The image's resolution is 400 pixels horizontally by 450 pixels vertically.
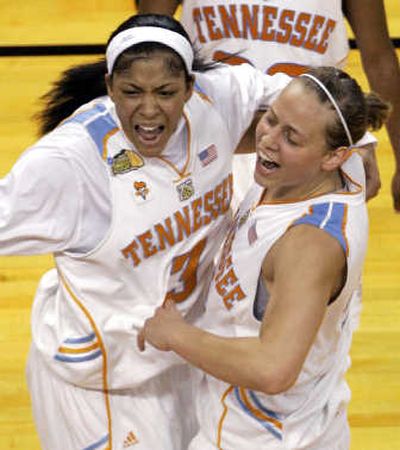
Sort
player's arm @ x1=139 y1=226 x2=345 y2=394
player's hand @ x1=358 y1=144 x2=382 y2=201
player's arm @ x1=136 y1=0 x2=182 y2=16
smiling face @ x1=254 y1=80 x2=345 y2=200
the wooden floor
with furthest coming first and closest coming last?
the wooden floor < player's arm @ x1=136 y1=0 x2=182 y2=16 < player's hand @ x1=358 y1=144 x2=382 y2=201 < smiling face @ x1=254 y1=80 x2=345 y2=200 < player's arm @ x1=139 y1=226 x2=345 y2=394

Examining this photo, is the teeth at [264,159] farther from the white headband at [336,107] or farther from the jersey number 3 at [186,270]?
the jersey number 3 at [186,270]

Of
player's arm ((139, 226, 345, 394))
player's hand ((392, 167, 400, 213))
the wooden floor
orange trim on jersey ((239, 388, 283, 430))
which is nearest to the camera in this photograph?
player's arm ((139, 226, 345, 394))

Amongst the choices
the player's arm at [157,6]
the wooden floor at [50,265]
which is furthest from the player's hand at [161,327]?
the wooden floor at [50,265]

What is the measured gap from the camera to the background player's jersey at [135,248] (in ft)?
8.10

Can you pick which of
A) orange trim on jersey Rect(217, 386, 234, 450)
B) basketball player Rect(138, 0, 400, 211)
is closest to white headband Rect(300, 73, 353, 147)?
orange trim on jersey Rect(217, 386, 234, 450)

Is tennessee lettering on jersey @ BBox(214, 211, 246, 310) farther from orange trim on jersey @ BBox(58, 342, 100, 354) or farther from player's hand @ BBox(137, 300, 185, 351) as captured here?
orange trim on jersey @ BBox(58, 342, 100, 354)

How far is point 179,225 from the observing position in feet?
8.36

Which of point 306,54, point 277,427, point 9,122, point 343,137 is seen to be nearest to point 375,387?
point 306,54

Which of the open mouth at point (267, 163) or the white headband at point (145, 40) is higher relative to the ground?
the white headband at point (145, 40)

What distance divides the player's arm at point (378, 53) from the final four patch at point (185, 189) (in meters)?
1.04

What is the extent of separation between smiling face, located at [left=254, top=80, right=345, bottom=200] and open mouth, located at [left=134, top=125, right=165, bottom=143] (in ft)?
0.67

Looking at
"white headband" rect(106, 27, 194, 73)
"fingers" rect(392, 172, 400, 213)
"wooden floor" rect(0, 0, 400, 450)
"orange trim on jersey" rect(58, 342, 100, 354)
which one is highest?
"white headband" rect(106, 27, 194, 73)

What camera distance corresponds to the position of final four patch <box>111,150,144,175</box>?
2451 mm

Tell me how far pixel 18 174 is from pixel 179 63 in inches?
15.1
